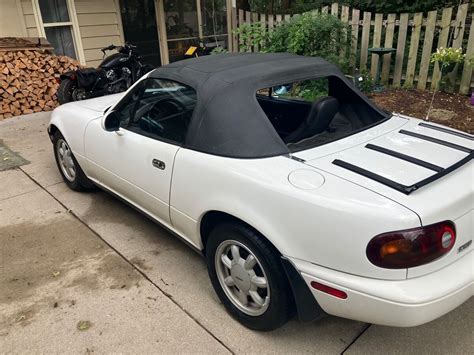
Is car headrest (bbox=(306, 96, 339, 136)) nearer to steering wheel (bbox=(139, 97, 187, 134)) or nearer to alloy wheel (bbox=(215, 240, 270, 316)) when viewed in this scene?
steering wheel (bbox=(139, 97, 187, 134))

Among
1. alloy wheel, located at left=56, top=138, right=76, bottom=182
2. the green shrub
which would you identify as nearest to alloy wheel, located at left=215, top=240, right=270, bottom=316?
alloy wheel, located at left=56, top=138, right=76, bottom=182

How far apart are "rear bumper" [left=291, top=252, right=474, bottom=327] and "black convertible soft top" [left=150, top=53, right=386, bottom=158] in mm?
787

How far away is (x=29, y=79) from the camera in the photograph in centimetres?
764

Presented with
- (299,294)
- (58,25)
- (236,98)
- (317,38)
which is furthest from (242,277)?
(58,25)

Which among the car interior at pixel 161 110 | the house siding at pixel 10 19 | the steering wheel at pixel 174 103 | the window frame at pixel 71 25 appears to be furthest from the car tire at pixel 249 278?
the window frame at pixel 71 25

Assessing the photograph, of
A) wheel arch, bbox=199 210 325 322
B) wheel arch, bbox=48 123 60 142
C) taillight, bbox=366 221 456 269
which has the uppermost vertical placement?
taillight, bbox=366 221 456 269

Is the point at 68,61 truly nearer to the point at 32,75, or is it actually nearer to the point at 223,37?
the point at 32,75

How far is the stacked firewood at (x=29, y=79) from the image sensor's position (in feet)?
24.4

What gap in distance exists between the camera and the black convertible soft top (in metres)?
2.50

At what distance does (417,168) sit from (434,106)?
15.5 ft

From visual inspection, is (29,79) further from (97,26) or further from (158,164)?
(158,164)

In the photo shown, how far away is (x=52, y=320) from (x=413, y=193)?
232cm

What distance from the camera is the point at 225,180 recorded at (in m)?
2.43

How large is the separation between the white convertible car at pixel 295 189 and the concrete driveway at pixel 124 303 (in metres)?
0.22
